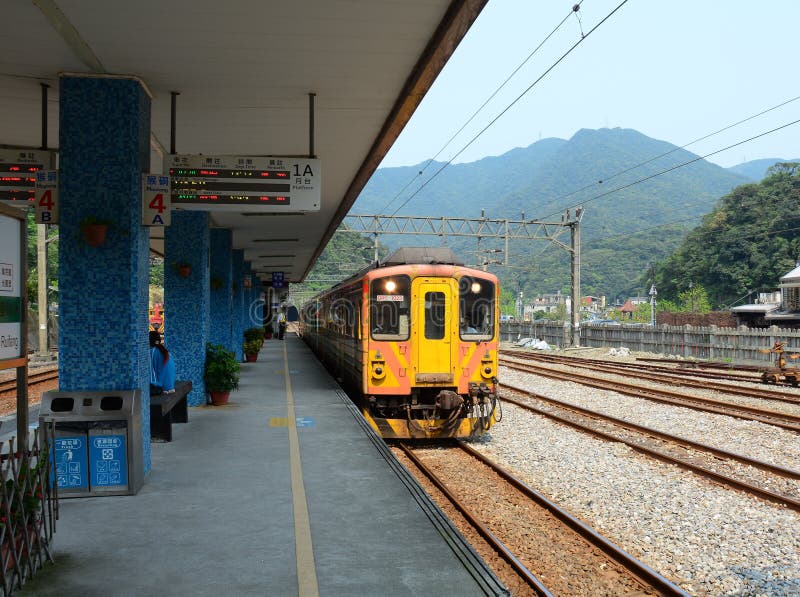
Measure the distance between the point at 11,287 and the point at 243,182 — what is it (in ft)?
10.6

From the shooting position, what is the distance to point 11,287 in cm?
466

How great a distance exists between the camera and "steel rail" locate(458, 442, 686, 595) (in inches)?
204

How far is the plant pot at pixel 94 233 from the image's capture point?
6277 mm

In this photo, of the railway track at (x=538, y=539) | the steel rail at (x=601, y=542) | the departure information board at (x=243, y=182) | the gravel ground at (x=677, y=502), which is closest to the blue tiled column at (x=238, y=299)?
the gravel ground at (x=677, y=502)

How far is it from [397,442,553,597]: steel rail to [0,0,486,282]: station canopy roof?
4.14 meters

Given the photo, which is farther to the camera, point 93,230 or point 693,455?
point 693,455

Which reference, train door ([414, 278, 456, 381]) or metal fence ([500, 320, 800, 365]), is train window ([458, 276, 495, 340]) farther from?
metal fence ([500, 320, 800, 365])

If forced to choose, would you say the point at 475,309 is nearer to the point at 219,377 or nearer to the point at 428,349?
the point at 428,349

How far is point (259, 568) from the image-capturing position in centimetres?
446

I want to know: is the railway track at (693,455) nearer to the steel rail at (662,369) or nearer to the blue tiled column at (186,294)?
the blue tiled column at (186,294)

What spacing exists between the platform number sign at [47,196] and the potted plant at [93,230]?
36 centimetres

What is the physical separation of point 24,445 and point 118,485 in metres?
2.08

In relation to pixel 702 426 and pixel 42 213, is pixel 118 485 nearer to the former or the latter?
pixel 42 213

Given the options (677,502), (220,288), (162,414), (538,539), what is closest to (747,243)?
(220,288)
